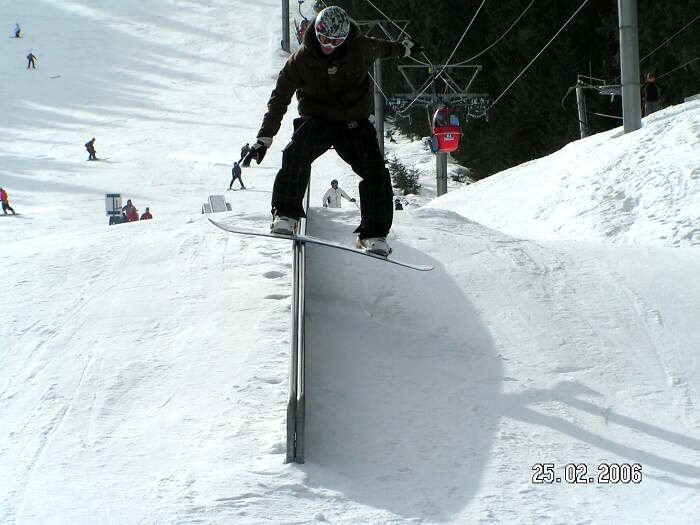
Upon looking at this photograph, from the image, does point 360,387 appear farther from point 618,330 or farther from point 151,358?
point 618,330

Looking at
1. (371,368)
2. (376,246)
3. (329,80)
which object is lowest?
(371,368)

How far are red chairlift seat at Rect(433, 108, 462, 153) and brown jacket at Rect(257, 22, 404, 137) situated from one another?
587 inches

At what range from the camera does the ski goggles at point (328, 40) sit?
230 inches

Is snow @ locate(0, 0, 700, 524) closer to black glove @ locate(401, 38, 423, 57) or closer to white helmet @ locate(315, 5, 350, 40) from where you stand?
black glove @ locate(401, 38, 423, 57)

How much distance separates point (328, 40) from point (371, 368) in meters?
2.11

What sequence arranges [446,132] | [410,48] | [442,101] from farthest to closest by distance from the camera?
[442,101], [446,132], [410,48]

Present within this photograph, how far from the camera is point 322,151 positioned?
20.6 ft

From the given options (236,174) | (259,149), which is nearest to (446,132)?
(236,174)

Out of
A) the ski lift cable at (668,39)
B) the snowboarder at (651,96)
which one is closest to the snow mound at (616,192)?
the snowboarder at (651,96)

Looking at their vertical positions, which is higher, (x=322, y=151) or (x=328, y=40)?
(x=328, y=40)

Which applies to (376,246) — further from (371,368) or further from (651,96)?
(651,96)
